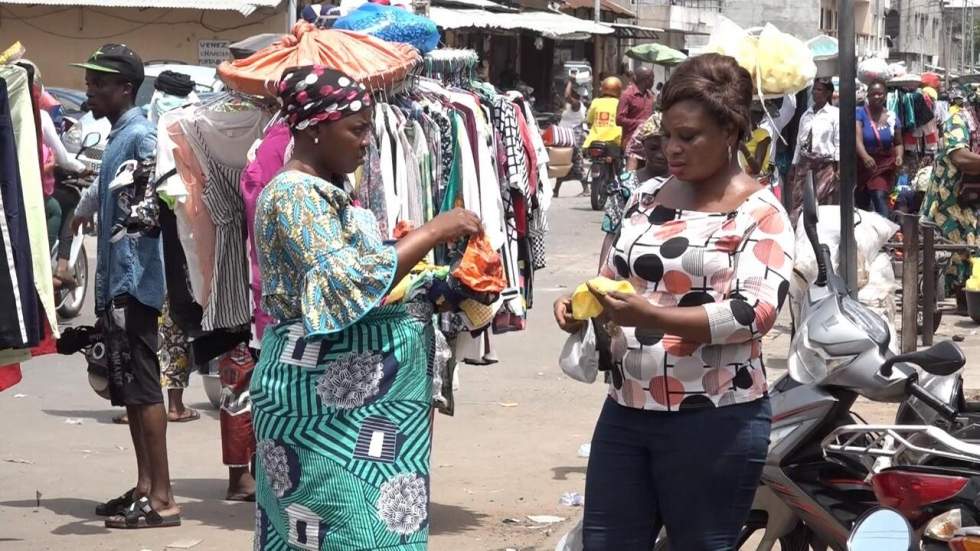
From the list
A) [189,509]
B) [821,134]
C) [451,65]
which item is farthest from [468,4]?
[189,509]

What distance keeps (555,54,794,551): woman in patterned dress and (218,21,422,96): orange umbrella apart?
212cm

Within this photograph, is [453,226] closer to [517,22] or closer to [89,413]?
[89,413]

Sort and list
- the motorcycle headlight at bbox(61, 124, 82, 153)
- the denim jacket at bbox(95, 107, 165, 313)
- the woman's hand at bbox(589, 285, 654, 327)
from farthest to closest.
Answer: the motorcycle headlight at bbox(61, 124, 82, 153), the denim jacket at bbox(95, 107, 165, 313), the woman's hand at bbox(589, 285, 654, 327)

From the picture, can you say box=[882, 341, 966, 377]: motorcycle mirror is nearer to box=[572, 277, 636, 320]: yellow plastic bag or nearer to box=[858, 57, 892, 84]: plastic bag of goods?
box=[572, 277, 636, 320]: yellow plastic bag

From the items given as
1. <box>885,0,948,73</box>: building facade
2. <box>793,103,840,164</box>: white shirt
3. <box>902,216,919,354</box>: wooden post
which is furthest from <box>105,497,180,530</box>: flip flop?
<box>885,0,948,73</box>: building facade

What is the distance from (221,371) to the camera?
6.84 m

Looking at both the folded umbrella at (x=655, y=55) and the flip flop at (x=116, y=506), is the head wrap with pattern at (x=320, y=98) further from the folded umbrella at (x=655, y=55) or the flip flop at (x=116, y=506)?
the folded umbrella at (x=655, y=55)

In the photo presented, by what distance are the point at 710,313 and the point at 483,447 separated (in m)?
4.45

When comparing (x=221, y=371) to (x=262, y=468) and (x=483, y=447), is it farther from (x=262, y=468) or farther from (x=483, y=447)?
(x=262, y=468)

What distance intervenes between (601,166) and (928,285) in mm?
12028

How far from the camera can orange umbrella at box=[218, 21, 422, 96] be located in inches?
228

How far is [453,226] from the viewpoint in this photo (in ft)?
13.1

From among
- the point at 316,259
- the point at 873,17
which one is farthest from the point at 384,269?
the point at 873,17

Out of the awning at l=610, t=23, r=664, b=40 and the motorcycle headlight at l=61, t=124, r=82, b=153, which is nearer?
the motorcycle headlight at l=61, t=124, r=82, b=153
